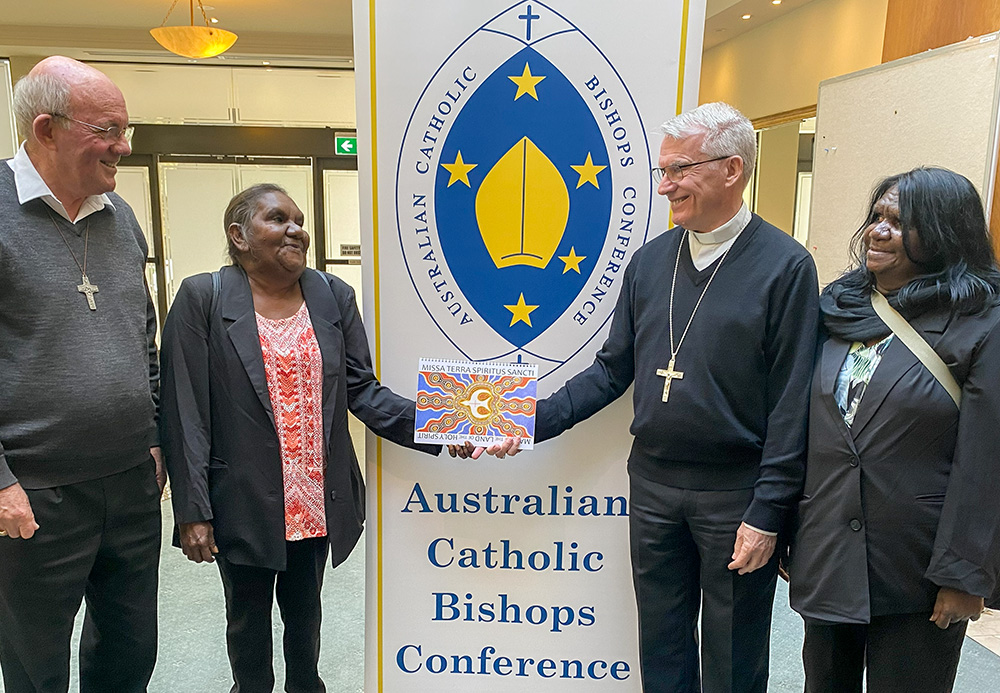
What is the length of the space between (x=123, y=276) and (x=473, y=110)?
92 cm

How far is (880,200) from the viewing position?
1.53m

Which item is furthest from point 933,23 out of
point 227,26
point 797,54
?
point 227,26

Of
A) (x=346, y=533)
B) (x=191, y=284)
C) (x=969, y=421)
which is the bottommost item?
(x=346, y=533)

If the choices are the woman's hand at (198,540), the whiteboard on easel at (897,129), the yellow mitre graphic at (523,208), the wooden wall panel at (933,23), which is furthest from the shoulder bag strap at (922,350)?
the wooden wall panel at (933,23)

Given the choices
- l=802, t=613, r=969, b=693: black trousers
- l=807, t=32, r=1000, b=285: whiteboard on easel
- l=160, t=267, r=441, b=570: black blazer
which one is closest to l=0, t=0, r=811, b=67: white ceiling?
l=807, t=32, r=1000, b=285: whiteboard on easel

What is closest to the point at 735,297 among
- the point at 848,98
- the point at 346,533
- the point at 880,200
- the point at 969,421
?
the point at 880,200

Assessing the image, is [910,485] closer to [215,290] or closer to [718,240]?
[718,240]

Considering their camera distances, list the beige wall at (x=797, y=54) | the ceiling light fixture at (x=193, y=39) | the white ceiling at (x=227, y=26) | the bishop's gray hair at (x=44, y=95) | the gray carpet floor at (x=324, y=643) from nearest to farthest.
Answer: the bishop's gray hair at (x=44, y=95) → the gray carpet floor at (x=324, y=643) → the beige wall at (x=797, y=54) → the ceiling light fixture at (x=193, y=39) → the white ceiling at (x=227, y=26)

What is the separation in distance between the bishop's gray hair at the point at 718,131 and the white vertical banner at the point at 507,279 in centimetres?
20

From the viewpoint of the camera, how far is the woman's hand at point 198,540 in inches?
67.0

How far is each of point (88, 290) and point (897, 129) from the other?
3.51m

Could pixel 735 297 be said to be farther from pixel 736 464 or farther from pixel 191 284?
pixel 191 284

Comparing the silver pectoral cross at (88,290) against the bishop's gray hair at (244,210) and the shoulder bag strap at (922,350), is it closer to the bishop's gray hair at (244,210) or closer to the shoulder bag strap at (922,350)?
the bishop's gray hair at (244,210)

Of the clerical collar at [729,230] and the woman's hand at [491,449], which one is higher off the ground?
the clerical collar at [729,230]
